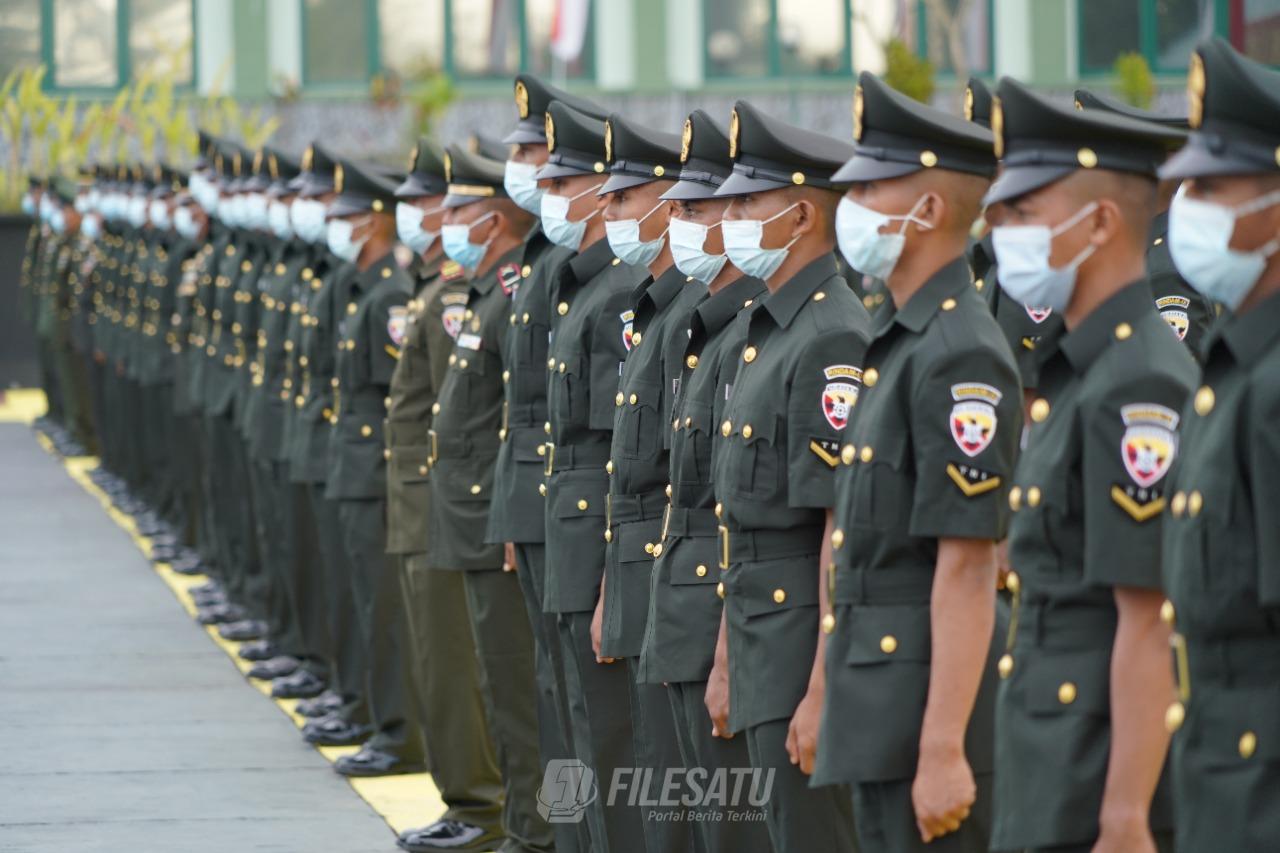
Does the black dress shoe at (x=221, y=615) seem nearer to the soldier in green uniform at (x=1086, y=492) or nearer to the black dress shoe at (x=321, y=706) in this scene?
the black dress shoe at (x=321, y=706)

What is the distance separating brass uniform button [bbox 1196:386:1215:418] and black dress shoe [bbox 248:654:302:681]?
7170 mm

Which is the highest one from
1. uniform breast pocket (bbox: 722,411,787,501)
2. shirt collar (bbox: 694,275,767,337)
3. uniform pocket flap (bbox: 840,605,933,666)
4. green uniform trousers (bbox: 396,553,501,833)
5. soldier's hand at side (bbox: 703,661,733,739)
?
shirt collar (bbox: 694,275,767,337)

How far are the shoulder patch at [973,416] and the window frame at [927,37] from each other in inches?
996

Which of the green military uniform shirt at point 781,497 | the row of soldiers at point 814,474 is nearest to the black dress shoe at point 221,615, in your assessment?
the row of soldiers at point 814,474

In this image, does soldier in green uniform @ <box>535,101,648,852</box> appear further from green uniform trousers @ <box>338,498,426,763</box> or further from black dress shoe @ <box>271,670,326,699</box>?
black dress shoe @ <box>271,670,326,699</box>

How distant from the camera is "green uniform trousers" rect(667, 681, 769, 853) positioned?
4.76 m

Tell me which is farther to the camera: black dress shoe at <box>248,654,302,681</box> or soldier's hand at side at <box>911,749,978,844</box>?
black dress shoe at <box>248,654,302,681</box>

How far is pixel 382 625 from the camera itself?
7945 mm

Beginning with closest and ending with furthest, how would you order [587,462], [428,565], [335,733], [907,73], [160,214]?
1. [587,462]
2. [428,565]
3. [335,733]
4. [160,214]
5. [907,73]

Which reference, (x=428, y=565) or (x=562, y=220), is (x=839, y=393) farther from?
(x=428, y=565)

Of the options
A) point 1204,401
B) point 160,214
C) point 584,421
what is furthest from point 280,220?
point 1204,401

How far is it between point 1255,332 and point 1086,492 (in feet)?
1.39

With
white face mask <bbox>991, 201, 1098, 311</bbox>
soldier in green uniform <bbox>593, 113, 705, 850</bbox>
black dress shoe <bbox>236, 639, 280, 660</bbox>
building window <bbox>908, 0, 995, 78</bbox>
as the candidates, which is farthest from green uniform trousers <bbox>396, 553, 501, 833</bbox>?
building window <bbox>908, 0, 995, 78</bbox>

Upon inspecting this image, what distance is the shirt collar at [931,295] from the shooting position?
3973 millimetres
